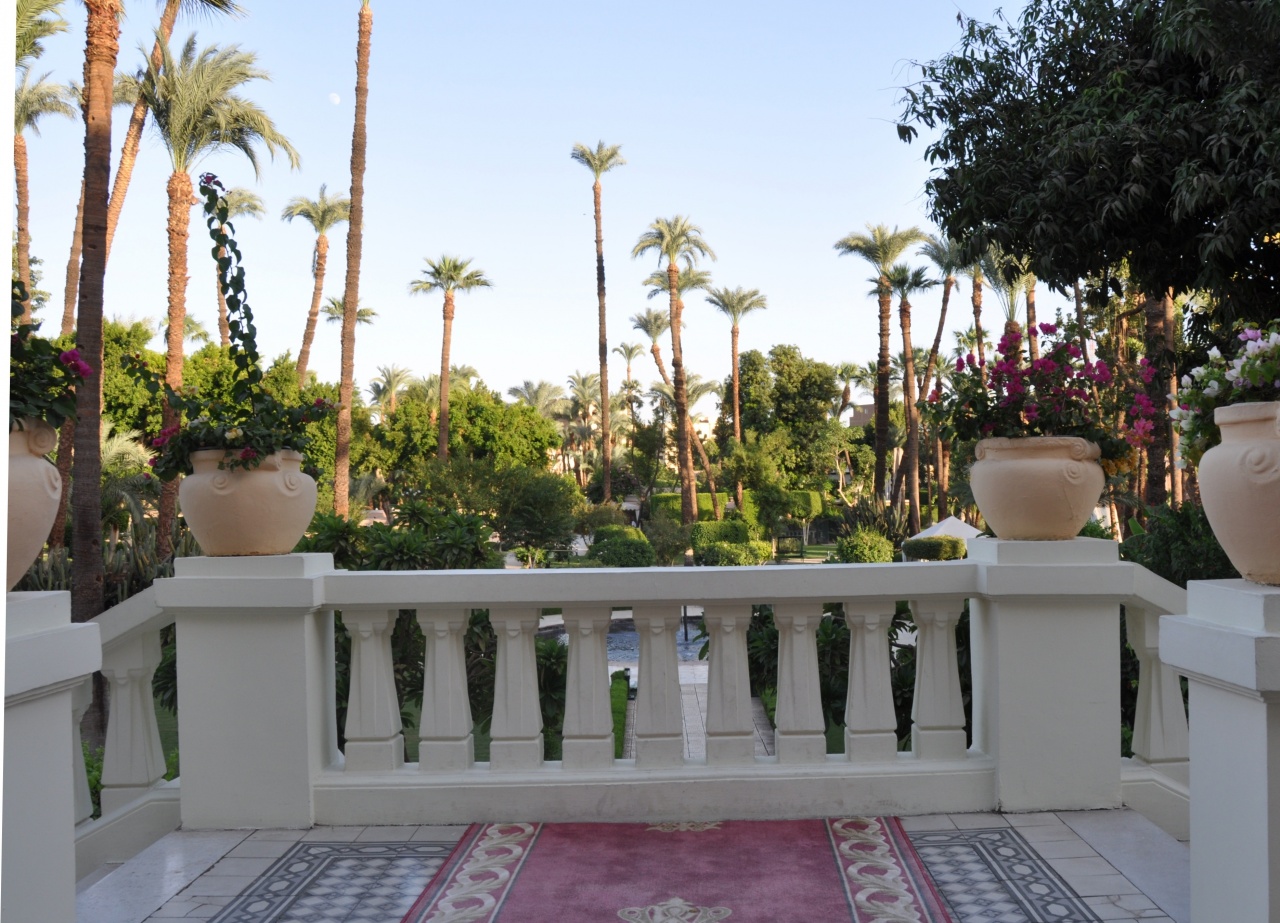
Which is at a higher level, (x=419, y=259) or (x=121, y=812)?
(x=419, y=259)

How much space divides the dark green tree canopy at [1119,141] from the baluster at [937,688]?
21.1 ft

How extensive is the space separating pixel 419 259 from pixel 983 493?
140 ft

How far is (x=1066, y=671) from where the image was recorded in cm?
374

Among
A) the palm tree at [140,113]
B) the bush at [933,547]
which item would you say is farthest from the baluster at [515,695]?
the bush at [933,547]

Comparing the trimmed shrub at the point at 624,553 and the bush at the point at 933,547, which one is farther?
the bush at the point at 933,547

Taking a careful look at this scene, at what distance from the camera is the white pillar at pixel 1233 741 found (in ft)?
7.06

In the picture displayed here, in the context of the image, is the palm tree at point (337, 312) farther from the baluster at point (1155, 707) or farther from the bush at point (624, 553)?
the baluster at point (1155, 707)

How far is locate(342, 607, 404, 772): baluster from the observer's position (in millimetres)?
3850

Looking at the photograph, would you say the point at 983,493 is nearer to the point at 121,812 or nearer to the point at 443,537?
the point at 121,812

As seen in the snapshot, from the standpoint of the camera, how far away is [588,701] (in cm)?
383

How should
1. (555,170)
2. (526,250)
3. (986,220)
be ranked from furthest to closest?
(526,250), (555,170), (986,220)

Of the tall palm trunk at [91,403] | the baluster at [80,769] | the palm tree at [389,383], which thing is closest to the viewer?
the baluster at [80,769]

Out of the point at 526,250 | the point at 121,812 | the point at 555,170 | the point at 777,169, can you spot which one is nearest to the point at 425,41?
the point at 555,170

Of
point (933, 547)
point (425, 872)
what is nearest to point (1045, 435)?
point (425, 872)
